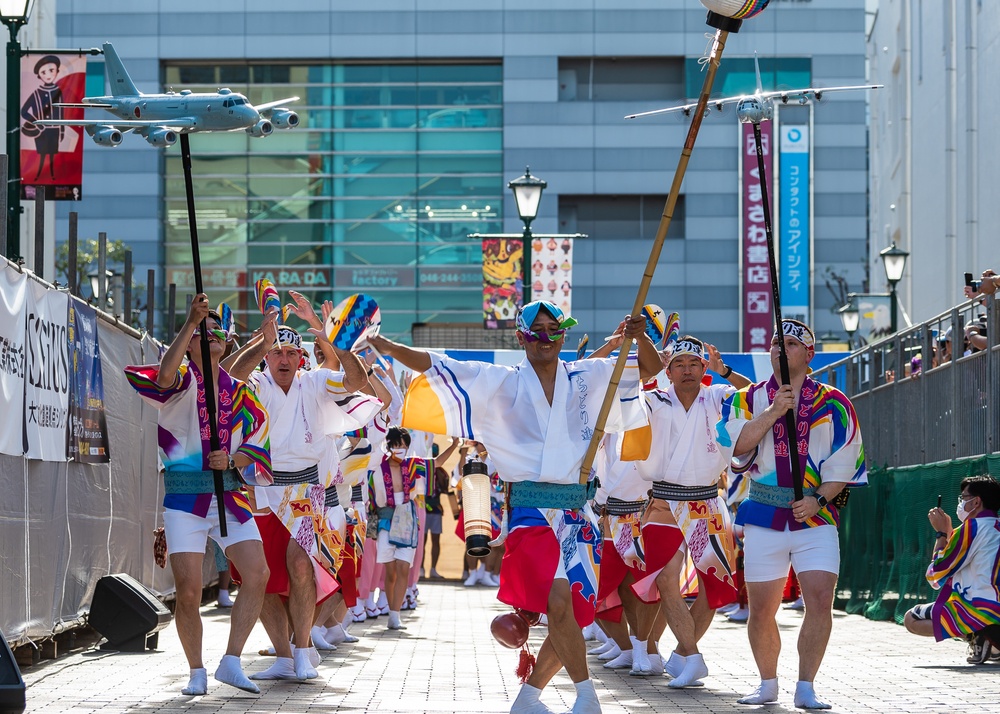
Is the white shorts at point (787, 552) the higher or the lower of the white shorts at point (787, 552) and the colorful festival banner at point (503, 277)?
the lower

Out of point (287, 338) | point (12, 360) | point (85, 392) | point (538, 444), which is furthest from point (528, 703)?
point (85, 392)

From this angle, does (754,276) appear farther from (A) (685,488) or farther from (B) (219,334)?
(B) (219,334)

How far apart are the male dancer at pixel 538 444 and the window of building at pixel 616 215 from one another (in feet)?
135

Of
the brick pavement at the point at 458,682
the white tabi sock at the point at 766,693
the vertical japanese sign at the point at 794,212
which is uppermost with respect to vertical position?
the vertical japanese sign at the point at 794,212

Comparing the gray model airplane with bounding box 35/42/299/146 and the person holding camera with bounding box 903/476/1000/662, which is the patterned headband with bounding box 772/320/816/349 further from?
the person holding camera with bounding box 903/476/1000/662

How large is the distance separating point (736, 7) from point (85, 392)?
5.94 meters

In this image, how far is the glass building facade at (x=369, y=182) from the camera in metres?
47.8

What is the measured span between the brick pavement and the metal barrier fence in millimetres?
2038

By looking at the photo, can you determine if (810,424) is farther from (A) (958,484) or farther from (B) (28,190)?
(B) (28,190)

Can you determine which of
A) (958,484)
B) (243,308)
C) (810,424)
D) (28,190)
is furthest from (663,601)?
(243,308)

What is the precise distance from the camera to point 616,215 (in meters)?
48.8

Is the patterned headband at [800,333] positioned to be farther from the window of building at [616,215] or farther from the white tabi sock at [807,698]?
the window of building at [616,215]

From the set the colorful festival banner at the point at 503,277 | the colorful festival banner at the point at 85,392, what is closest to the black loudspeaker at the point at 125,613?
the colorful festival banner at the point at 85,392

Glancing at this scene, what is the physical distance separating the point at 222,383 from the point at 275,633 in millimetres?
1848
